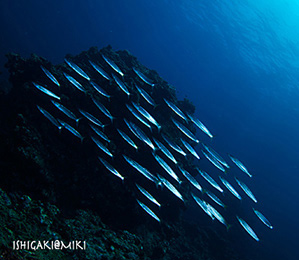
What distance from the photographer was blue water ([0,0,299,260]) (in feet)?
95.3

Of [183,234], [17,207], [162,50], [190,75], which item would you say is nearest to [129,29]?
[162,50]

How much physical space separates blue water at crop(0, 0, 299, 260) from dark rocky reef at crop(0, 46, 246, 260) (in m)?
14.4

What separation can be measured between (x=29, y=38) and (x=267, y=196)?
5856cm

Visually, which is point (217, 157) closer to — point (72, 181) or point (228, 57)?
point (72, 181)

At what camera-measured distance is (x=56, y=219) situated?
4.84m

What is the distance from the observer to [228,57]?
4272cm

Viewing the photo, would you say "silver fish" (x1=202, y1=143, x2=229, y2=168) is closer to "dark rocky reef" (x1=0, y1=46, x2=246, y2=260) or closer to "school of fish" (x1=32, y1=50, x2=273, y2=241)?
"school of fish" (x1=32, y1=50, x2=273, y2=241)

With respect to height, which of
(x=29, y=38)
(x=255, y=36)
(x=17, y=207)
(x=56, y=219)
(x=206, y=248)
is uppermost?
(x=29, y=38)

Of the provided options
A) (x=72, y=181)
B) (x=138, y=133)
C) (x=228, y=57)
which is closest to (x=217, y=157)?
(x=138, y=133)

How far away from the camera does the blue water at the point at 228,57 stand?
1144 inches

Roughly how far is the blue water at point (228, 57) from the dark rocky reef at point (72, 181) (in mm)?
14382

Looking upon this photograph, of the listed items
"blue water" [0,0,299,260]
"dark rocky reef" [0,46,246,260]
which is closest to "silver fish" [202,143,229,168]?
"dark rocky reef" [0,46,246,260]

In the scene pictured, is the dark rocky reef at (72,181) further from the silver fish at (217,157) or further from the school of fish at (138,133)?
the silver fish at (217,157)

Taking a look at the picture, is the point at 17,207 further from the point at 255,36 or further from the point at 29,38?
the point at 29,38
